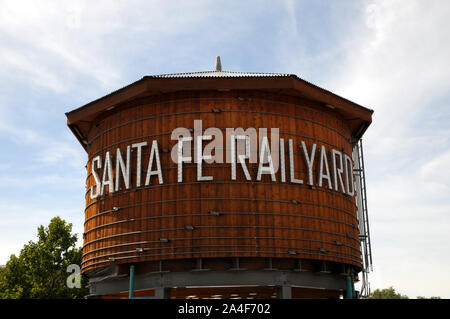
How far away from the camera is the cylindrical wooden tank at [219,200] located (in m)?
24.7

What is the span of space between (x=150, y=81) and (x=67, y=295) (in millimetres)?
34878

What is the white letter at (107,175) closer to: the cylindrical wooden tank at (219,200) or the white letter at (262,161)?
the cylindrical wooden tank at (219,200)

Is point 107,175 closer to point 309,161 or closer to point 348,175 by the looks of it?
point 309,161

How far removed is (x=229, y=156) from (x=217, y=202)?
2.57 metres

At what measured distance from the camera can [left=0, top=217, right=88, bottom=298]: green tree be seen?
51.7 meters

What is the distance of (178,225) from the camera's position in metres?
24.9

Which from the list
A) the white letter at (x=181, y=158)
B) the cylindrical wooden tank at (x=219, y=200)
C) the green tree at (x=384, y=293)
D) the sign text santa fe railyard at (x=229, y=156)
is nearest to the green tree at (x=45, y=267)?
the cylindrical wooden tank at (x=219, y=200)

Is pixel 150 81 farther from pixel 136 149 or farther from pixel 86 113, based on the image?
pixel 86 113

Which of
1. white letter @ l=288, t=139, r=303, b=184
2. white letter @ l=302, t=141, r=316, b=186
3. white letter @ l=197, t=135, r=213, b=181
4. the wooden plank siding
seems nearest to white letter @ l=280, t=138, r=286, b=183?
the wooden plank siding

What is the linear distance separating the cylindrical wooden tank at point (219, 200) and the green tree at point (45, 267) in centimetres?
2631

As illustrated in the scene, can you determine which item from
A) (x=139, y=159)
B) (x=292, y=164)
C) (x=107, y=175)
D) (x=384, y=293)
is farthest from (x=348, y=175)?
(x=384, y=293)

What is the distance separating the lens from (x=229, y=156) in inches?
1004

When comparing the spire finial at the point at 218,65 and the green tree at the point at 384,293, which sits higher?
the spire finial at the point at 218,65

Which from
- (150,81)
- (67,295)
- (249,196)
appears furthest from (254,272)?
(67,295)
